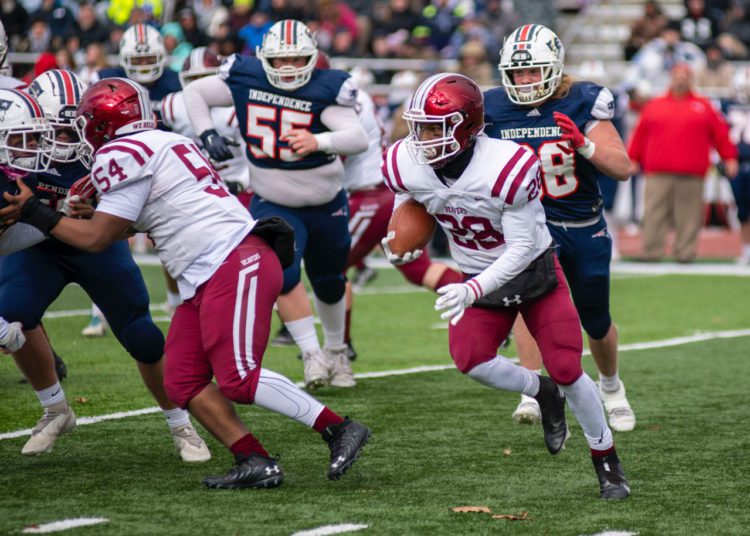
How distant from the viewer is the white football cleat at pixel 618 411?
5.59 metres

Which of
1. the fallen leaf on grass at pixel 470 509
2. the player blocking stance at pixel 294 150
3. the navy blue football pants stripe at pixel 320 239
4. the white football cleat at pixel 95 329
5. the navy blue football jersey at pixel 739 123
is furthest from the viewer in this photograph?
the navy blue football jersey at pixel 739 123

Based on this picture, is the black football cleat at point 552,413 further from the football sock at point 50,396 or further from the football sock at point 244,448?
the football sock at point 50,396

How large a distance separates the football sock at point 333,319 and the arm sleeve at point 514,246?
2419 mm

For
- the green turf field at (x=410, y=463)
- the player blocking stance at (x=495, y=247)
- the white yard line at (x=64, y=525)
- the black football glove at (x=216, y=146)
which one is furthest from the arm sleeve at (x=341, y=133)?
the white yard line at (x=64, y=525)

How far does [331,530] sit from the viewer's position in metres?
3.87

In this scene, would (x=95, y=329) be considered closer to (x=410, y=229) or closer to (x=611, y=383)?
(x=611, y=383)

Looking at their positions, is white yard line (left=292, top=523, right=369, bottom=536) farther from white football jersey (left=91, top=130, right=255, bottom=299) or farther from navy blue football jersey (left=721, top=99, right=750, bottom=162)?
navy blue football jersey (left=721, top=99, right=750, bottom=162)

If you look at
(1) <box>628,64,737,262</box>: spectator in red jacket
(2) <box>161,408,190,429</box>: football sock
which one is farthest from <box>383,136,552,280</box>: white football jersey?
(1) <box>628,64,737,262</box>: spectator in red jacket

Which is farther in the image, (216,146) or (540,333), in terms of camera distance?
(216,146)

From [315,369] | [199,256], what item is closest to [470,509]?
[199,256]

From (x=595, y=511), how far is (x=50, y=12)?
1369cm

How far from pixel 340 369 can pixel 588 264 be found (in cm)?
174

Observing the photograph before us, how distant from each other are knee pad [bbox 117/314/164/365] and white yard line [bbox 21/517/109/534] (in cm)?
104

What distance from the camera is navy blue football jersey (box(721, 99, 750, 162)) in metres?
12.6
